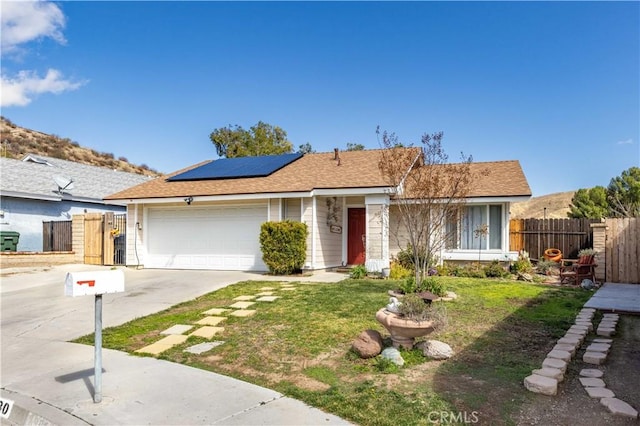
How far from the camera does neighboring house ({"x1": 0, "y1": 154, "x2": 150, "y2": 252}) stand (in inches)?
762

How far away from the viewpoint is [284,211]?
51.6 feet

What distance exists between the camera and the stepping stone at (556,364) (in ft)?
15.8

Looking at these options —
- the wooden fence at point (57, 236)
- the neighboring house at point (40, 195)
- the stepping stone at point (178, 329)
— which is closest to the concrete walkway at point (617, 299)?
the stepping stone at point (178, 329)

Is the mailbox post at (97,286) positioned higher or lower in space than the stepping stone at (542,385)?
higher

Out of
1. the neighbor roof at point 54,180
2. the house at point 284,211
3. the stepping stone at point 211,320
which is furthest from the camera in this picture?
the neighbor roof at point 54,180

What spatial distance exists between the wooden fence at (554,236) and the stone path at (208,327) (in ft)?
37.8

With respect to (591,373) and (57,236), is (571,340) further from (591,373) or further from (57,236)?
(57,236)

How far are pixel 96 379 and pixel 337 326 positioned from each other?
375cm

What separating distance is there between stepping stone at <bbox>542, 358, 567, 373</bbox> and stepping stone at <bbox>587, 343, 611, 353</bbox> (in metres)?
1.00

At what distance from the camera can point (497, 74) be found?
1706 cm

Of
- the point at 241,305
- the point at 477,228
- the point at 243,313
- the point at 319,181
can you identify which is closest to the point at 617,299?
the point at 477,228

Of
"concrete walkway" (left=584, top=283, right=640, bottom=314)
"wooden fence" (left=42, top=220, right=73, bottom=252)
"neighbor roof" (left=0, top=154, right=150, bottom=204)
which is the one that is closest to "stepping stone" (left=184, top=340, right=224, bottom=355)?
"concrete walkway" (left=584, top=283, right=640, bottom=314)

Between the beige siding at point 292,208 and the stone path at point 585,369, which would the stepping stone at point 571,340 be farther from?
the beige siding at point 292,208

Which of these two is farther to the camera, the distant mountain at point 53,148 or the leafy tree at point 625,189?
the distant mountain at point 53,148
